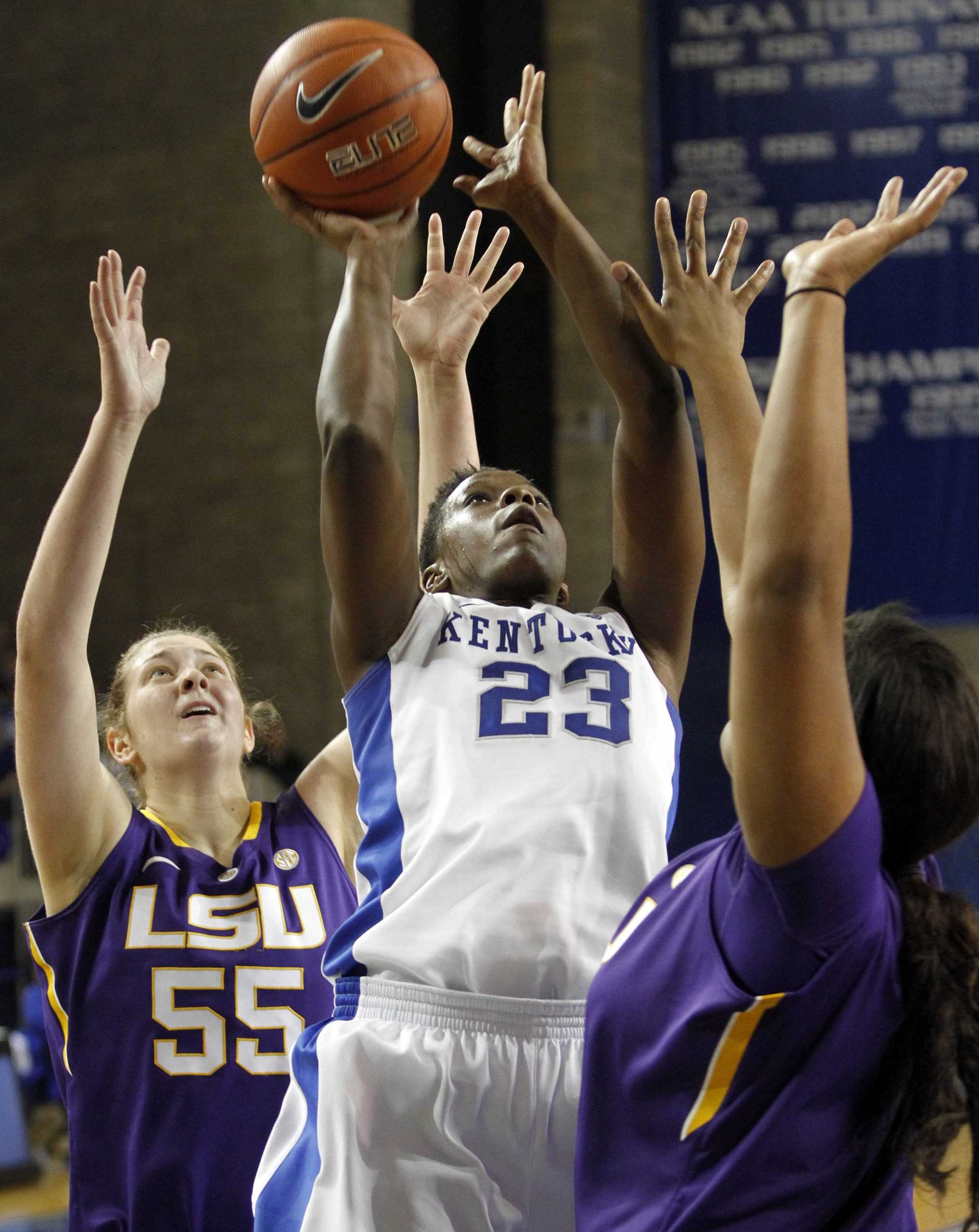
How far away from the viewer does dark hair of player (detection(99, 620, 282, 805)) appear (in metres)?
2.96

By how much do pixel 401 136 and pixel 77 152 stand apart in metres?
7.38

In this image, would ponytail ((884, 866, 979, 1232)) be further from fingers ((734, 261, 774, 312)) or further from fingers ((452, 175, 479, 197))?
fingers ((452, 175, 479, 197))

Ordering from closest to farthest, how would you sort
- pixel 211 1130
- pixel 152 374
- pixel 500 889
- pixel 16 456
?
pixel 500 889 < pixel 211 1130 < pixel 152 374 < pixel 16 456

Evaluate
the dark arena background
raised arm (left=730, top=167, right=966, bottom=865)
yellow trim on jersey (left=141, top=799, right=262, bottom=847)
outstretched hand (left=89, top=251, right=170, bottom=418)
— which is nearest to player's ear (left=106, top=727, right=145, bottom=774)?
yellow trim on jersey (left=141, top=799, right=262, bottom=847)

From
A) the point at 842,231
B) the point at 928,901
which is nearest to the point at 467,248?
the point at 842,231

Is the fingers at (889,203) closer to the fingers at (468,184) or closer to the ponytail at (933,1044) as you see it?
the ponytail at (933,1044)

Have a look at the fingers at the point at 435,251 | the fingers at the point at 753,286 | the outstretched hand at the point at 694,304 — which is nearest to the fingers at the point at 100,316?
the fingers at the point at 435,251

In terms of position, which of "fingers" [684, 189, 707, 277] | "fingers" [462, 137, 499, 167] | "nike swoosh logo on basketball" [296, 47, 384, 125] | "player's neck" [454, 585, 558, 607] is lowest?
"player's neck" [454, 585, 558, 607]

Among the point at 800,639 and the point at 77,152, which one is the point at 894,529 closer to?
the point at 77,152

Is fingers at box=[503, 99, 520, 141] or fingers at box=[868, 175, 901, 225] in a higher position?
fingers at box=[503, 99, 520, 141]

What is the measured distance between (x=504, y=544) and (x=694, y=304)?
50cm

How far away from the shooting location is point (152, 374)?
2.63 m

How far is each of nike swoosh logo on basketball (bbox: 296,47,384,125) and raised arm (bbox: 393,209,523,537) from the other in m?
0.52

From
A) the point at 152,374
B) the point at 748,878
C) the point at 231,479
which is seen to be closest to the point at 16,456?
the point at 231,479
